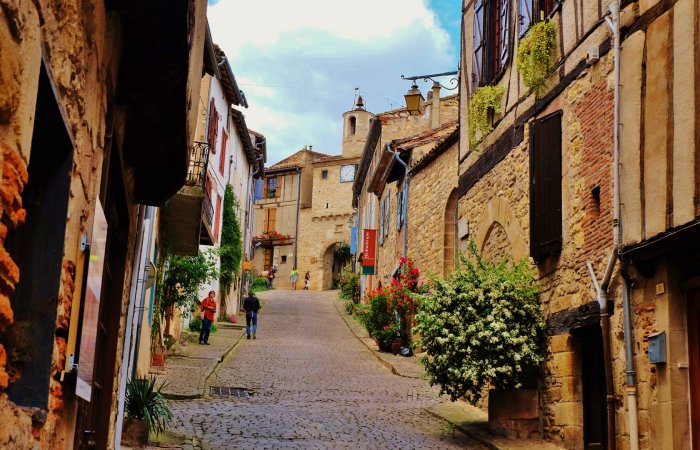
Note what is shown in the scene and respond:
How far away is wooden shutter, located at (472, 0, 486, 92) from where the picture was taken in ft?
45.4

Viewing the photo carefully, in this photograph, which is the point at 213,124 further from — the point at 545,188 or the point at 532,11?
the point at 545,188

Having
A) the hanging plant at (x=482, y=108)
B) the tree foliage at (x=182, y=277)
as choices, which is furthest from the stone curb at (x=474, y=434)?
the tree foliage at (x=182, y=277)

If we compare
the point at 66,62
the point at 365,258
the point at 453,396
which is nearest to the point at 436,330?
the point at 453,396

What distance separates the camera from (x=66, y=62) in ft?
9.86

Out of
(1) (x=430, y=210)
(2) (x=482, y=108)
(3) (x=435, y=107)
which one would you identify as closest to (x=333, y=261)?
(3) (x=435, y=107)

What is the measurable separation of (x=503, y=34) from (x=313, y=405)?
20.8ft

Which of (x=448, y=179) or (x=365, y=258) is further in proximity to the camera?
(x=365, y=258)

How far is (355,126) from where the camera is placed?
58.2 meters

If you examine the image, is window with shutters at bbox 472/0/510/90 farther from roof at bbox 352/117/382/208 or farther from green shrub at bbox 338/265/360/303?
green shrub at bbox 338/265/360/303

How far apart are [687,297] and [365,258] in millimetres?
24939

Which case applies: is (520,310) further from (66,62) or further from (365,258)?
(365,258)

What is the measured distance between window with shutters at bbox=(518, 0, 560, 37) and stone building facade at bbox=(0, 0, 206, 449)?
23.7 feet

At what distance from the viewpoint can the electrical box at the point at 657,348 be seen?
298 inches

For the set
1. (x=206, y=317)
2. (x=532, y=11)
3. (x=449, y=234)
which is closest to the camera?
(x=532, y=11)
